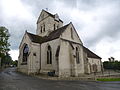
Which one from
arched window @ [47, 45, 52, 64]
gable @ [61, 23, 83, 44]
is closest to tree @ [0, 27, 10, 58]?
arched window @ [47, 45, 52, 64]

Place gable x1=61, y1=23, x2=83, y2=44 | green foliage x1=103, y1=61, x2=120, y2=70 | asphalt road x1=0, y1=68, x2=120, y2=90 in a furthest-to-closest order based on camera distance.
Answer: green foliage x1=103, y1=61, x2=120, y2=70 < gable x1=61, y1=23, x2=83, y2=44 < asphalt road x1=0, y1=68, x2=120, y2=90

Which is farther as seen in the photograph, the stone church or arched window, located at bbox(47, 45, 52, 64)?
arched window, located at bbox(47, 45, 52, 64)

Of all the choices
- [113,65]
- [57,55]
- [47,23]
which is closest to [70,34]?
[57,55]

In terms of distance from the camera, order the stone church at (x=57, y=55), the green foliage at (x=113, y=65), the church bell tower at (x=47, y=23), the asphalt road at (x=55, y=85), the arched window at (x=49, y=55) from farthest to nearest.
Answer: the green foliage at (x=113, y=65)
the church bell tower at (x=47, y=23)
the arched window at (x=49, y=55)
the stone church at (x=57, y=55)
the asphalt road at (x=55, y=85)

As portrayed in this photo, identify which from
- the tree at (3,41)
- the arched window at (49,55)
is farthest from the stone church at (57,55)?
the tree at (3,41)

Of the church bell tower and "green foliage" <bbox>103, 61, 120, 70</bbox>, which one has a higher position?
the church bell tower

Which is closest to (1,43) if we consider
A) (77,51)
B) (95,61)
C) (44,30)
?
(44,30)

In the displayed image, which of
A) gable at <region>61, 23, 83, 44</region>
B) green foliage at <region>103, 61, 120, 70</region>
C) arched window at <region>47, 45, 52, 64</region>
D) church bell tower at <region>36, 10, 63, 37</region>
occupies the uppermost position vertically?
church bell tower at <region>36, 10, 63, 37</region>

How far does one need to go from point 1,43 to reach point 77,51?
17993 mm

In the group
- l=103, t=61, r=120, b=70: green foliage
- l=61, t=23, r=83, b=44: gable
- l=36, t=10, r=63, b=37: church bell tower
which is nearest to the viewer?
l=61, t=23, r=83, b=44: gable

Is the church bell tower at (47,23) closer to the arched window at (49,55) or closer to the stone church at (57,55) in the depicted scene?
the stone church at (57,55)

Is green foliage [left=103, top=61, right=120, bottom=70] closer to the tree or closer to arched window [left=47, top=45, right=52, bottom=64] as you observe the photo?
arched window [left=47, top=45, right=52, bottom=64]

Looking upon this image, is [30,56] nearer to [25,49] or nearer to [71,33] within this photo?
[25,49]

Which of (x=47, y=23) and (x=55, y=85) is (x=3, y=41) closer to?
(x=47, y=23)
